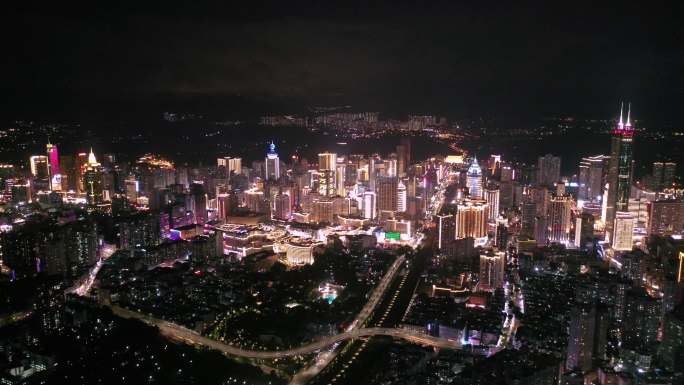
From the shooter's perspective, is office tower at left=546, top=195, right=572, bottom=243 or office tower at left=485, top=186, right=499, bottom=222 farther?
office tower at left=485, top=186, right=499, bottom=222

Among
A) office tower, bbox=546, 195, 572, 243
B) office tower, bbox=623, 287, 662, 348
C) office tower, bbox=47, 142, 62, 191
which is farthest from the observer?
office tower, bbox=47, 142, 62, 191

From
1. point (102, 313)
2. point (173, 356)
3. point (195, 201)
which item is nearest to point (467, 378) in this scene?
point (173, 356)

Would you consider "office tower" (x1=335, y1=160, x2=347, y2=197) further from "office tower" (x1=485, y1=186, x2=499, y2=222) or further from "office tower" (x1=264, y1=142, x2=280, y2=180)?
"office tower" (x1=485, y1=186, x2=499, y2=222)

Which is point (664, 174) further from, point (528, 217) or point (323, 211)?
point (323, 211)

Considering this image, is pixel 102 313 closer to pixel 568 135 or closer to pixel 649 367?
pixel 649 367

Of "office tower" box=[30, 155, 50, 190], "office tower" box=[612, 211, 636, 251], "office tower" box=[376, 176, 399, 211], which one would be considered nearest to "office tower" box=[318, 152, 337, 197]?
"office tower" box=[376, 176, 399, 211]

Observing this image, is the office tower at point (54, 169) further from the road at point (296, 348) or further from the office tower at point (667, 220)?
the office tower at point (667, 220)
